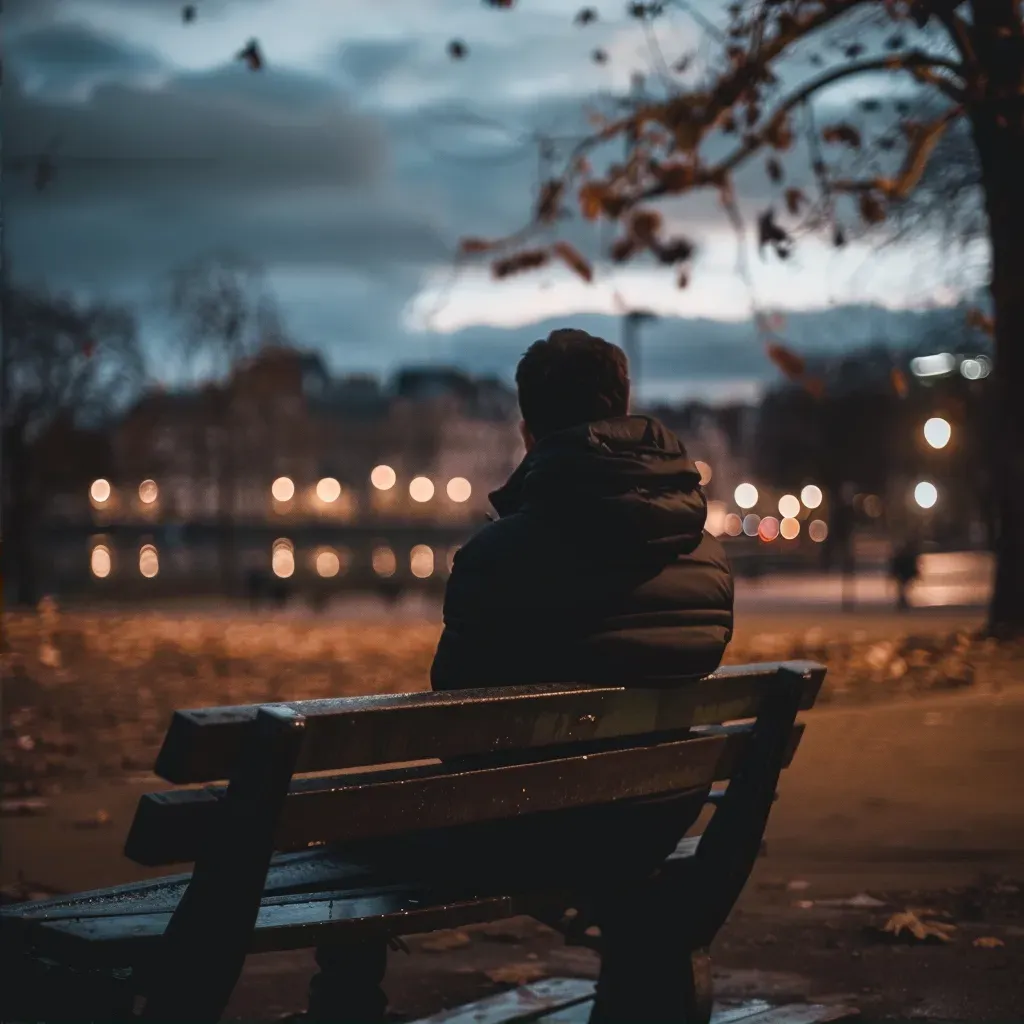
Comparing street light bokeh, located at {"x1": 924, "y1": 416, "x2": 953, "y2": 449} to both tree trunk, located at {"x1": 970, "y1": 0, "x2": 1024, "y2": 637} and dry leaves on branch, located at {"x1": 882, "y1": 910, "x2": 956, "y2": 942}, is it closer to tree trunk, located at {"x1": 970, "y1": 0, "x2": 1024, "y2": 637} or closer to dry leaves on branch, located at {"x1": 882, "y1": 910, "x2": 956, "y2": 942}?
tree trunk, located at {"x1": 970, "y1": 0, "x2": 1024, "y2": 637}

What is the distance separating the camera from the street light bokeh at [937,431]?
34062mm

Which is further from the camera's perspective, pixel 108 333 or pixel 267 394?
pixel 267 394

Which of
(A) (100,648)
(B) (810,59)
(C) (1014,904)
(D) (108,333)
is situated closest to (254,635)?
(A) (100,648)

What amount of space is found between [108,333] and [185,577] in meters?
8.84

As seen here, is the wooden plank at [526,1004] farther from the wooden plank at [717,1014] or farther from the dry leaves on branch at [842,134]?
the dry leaves on branch at [842,134]

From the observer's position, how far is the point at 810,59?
597 inches


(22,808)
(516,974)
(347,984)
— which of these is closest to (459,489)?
(22,808)

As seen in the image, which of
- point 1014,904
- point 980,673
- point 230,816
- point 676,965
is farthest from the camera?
point 980,673

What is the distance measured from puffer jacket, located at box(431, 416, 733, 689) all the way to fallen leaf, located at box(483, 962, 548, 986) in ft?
5.78

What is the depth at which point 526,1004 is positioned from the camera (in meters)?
4.76

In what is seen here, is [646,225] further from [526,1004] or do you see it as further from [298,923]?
[298,923]

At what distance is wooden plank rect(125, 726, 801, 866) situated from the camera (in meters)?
3.12

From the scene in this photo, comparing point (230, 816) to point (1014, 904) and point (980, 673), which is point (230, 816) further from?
point (980, 673)

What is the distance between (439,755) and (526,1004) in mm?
1640
